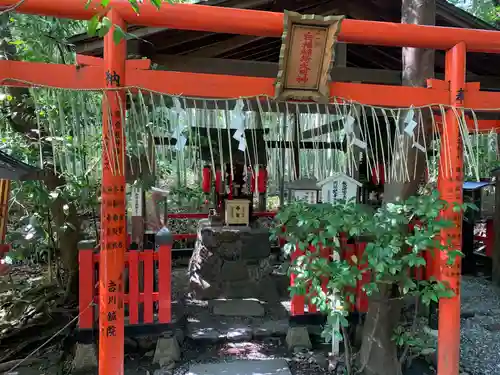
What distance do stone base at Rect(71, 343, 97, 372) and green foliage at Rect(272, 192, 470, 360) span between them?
2.22 m

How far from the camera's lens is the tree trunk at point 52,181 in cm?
459

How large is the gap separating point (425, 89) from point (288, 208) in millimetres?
1568

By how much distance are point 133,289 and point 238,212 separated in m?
3.12

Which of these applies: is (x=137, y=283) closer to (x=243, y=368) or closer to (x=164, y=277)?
(x=164, y=277)

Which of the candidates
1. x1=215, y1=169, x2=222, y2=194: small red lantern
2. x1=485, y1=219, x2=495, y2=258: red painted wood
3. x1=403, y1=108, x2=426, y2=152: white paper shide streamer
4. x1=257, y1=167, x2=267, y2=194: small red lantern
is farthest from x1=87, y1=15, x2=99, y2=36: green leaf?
x1=485, y1=219, x2=495, y2=258: red painted wood

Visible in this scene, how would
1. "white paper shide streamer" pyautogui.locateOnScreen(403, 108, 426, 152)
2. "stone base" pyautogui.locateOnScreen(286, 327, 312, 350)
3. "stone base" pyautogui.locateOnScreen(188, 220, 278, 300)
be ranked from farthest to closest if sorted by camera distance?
"stone base" pyautogui.locateOnScreen(188, 220, 278, 300)
"stone base" pyautogui.locateOnScreen(286, 327, 312, 350)
"white paper shide streamer" pyautogui.locateOnScreen(403, 108, 426, 152)

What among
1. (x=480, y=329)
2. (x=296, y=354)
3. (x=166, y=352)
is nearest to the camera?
(x=166, y=352)

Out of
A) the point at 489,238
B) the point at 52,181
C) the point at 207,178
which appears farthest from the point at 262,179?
the point at 489,238

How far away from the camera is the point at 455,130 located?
3.36 metres

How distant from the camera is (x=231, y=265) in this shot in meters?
6.57

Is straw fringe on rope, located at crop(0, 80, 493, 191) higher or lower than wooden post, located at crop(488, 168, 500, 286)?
higher

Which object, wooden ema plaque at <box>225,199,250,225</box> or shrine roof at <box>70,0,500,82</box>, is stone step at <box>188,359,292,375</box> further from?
shrine roof at <box>70,0,500,82</box>

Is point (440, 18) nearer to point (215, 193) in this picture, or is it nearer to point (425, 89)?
point (425, 89)

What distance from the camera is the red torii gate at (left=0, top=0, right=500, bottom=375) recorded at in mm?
2752
